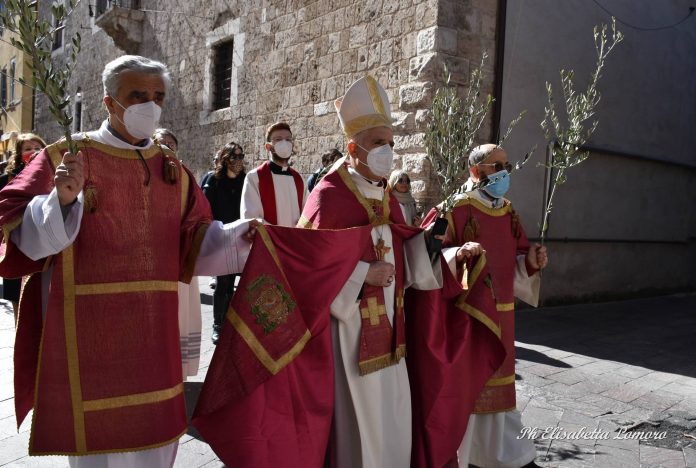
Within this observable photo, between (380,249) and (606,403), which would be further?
(606,403)

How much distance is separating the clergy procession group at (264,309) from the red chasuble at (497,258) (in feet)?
0.04

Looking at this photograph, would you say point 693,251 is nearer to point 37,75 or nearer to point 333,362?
point 333,362

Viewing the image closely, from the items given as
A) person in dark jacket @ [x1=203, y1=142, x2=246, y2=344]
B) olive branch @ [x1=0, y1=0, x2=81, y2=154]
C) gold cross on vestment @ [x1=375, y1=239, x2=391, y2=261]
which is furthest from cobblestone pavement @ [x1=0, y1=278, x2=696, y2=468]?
olive branch @ [x1=0, y1=0, x2=81, y2=154]

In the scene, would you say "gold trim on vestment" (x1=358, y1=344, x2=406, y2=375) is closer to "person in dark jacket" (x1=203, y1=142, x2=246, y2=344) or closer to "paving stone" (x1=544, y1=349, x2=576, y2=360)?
"person in dark jacket" (x1=203, y1=142, x2=246, y2=344)

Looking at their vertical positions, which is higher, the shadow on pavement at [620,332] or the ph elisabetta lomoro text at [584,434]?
the ph elisabetta lomoro text at [584,434]

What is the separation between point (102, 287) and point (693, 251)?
47.3 feet

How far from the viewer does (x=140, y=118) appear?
2238 millimetres

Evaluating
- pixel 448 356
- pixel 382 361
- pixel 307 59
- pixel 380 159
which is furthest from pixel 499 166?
pixel 307 59

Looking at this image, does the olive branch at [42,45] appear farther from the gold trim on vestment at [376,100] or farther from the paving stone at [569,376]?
the paving stone at [569,376]

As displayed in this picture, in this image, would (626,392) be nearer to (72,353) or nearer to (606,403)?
(606,403)

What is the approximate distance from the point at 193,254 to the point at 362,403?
3.43 ft

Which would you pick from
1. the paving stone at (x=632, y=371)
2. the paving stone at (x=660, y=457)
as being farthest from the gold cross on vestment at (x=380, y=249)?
the paving stone at (x=632, y=371)

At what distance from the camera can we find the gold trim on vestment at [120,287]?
7.04 feet

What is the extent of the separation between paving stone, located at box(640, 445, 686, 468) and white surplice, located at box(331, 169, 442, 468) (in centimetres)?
175
